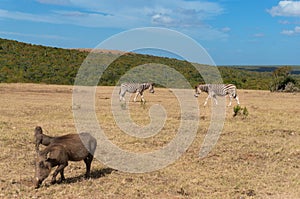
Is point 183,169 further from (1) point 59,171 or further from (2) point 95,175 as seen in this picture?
(1) point 59,171

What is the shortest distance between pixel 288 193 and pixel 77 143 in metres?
4.15

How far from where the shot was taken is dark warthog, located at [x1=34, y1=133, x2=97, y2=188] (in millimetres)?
7441

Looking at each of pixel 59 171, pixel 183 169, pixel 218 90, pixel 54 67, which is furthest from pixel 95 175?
pixel 54 67

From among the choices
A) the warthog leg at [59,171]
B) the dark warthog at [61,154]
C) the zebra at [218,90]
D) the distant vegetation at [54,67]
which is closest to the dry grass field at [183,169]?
the warthog leg at [59,171]

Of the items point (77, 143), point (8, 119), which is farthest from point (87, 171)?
point (8, 119)

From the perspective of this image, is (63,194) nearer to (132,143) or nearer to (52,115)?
(132,143)

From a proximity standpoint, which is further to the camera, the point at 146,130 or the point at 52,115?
the point at 52,115

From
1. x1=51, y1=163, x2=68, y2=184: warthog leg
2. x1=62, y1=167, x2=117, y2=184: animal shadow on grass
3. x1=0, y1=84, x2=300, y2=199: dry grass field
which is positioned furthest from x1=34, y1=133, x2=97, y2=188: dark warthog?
x1=0, y1=84, x2=300, y2=199: dry grass field

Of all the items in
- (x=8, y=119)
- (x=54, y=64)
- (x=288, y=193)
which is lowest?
(x=288, y=193)

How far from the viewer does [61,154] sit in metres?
7.59

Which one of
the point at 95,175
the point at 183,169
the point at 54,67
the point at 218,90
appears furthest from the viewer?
the point at 54,67

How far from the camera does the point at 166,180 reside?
8.62m

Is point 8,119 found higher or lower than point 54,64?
lower

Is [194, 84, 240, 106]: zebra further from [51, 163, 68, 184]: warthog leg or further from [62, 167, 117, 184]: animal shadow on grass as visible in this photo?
[51, 163, 68, 184]: warthog leg
